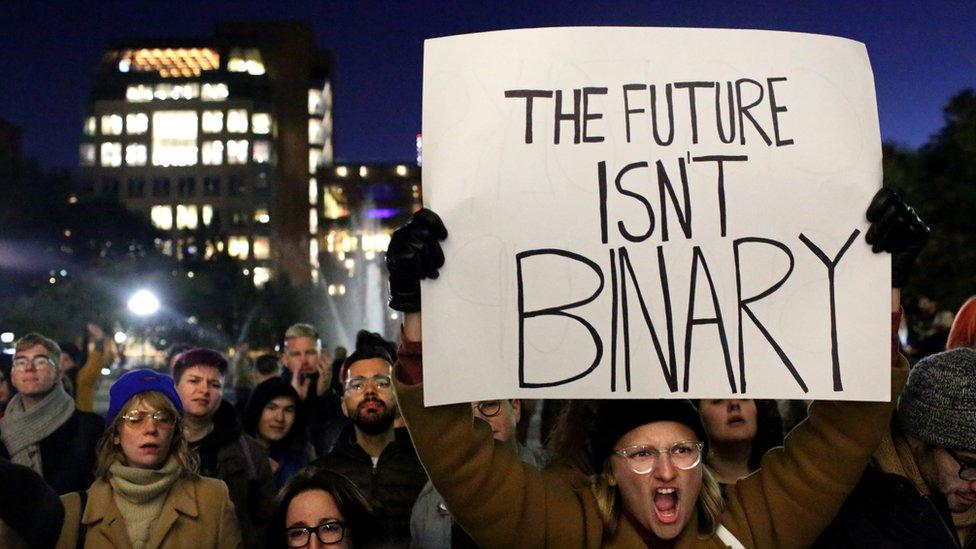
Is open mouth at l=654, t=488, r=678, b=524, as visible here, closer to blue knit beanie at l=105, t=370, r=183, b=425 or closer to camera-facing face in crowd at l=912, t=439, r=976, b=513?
camera-facing face in crowd at l=912, t=439, r=976, b=513

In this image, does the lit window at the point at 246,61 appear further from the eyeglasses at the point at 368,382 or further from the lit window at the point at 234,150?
the eyeglasses at the point at 368,382

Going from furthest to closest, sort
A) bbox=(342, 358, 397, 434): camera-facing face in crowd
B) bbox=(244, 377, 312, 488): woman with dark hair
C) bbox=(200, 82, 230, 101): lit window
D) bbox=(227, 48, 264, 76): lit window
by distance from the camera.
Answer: bbox=(227, 48, 264, 76): lit window, bbox=(200, 82, 230, 101): lit window, bbox=(244, 377, 312, 488): woman with dark hair, bbox=(342, 358, 397, 434): camera-facing face in crowd

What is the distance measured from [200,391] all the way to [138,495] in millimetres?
1338

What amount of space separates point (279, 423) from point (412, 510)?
1.72m

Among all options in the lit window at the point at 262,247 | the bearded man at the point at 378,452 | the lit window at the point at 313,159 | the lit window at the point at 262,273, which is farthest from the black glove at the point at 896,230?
the lit window at the point at 313,159

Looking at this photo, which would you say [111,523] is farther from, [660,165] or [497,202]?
[660,165]

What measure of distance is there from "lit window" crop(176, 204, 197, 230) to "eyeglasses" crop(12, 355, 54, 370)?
100 metres

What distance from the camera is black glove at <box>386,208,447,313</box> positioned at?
7.44 feet

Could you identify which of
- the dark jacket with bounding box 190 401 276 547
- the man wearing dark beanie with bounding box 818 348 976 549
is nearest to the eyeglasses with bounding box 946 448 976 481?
the man wearing dark beanie with bounding box 818 348 976 549

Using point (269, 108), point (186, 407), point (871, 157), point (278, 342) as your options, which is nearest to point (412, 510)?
point (186, 407)

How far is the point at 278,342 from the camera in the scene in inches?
2373

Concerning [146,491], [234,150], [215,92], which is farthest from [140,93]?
[146,491]

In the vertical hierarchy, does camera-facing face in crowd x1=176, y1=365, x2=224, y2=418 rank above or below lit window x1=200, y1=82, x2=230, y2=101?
below

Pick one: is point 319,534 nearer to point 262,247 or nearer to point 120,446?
point 120,446
